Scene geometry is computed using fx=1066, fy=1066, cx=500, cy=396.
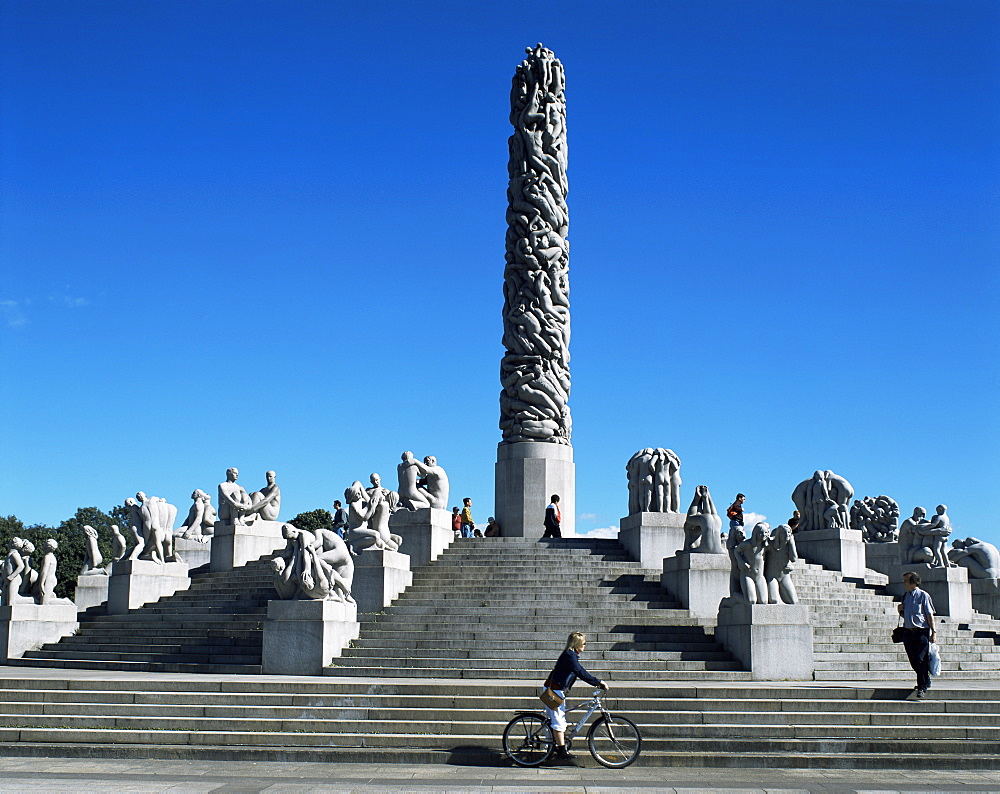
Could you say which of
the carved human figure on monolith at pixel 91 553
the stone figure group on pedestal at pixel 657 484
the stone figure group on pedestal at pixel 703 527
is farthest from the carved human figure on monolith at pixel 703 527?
the carved human figure on monolith at pixel 91 553

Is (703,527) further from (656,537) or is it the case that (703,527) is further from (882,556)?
(882,556)

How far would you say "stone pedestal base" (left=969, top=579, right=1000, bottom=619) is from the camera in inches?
982

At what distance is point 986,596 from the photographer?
2516 centimetres

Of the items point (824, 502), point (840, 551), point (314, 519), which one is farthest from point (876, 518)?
point (314, 519)

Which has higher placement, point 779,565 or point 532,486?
point 532,486

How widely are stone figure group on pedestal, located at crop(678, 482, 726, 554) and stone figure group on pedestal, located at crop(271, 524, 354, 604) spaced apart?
647cm

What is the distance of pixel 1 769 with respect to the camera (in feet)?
37.5

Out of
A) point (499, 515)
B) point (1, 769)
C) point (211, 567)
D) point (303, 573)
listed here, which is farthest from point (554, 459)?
point (1, 769)

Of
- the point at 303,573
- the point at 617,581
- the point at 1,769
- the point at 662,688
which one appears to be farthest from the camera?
the point at 617,581

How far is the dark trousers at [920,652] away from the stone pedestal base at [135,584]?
55.0ft

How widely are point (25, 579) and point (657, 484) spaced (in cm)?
1435

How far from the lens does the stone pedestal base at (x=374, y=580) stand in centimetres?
2022

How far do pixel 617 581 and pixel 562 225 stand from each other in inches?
493

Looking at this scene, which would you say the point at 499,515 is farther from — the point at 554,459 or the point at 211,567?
the point at 211,567
